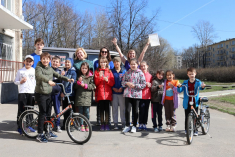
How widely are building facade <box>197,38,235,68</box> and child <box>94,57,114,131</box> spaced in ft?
285

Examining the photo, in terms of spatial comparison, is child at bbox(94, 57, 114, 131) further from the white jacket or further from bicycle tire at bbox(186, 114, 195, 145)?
bicycle tire at bbox(186, 114, 195, 145)

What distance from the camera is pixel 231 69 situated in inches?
1316

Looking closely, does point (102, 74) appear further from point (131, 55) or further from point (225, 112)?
point (225, 112)

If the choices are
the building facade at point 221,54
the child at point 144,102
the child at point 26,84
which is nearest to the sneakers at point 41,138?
the child at point 26,84

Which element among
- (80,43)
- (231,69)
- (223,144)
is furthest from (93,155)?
(231,69)

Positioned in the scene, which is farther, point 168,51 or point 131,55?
point 168,51

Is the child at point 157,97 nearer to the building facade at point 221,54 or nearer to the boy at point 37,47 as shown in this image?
the boy at point 37,47

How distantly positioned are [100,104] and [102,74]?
2.65 feet

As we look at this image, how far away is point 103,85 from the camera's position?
5363mm

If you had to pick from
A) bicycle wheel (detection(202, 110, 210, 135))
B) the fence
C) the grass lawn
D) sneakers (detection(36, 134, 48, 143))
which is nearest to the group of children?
bicycle wheel (detection(202, 110, 210, 135))

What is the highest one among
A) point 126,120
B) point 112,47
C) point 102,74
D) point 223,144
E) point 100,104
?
point 112,47

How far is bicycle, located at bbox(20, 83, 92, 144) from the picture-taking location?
14.1 feet

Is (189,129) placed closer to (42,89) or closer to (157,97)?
(157,97)

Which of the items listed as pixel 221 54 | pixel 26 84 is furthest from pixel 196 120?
pixel 221 54
